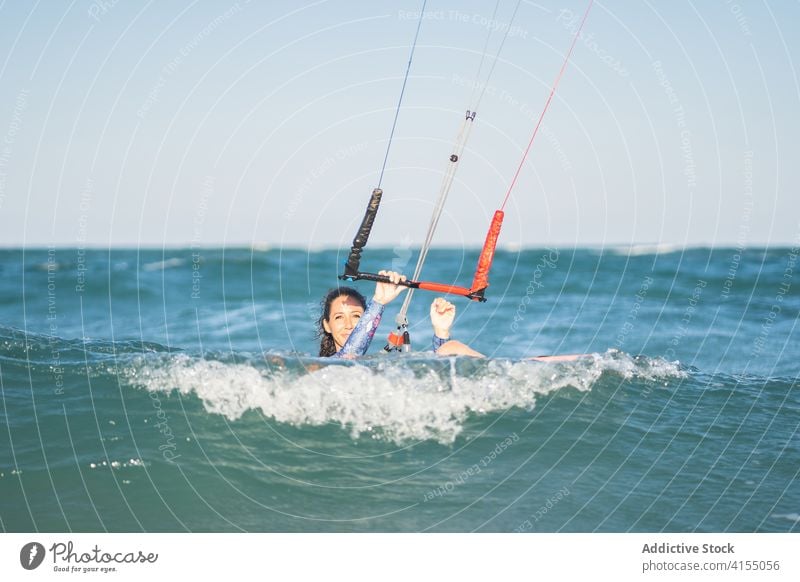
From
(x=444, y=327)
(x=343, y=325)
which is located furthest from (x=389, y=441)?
(x=343, y=325)

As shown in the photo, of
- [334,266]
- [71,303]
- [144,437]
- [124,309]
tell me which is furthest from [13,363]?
[334,266]

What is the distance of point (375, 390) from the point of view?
254 inches

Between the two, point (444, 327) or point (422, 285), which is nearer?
point (422, 285)

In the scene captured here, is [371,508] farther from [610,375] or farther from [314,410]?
[610,375]

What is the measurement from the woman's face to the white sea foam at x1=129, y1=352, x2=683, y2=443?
76 cm

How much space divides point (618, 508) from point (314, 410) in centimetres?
268

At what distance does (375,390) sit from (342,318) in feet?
3.77

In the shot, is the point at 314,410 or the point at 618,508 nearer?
the point at 618,508

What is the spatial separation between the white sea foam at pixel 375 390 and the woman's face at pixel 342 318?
0.76 meters

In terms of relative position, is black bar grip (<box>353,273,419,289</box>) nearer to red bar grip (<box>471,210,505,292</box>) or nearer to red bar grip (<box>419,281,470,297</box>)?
red bar grip (<box>419,281,470,297</box>)

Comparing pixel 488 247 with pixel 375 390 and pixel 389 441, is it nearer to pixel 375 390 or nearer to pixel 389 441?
pixel 375 390

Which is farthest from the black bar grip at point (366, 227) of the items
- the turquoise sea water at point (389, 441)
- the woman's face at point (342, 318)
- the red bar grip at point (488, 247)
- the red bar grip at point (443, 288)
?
the woman's face at point (342, 318)

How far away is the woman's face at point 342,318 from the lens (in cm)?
736

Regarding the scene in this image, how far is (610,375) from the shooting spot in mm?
7414
